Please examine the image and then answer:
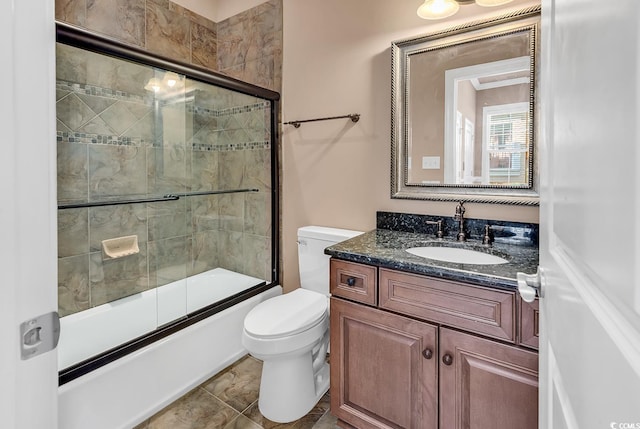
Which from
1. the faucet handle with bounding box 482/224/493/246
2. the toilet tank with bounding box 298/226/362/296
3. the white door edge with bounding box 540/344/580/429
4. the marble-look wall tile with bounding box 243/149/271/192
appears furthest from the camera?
the marble-look wall tile with bounding box 243/149/271/192

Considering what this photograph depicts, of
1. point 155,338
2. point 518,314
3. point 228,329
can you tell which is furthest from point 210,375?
point 518,314

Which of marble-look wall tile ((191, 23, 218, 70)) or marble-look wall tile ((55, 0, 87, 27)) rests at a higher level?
marble-look wall tile ((191, 23, 218, 70))

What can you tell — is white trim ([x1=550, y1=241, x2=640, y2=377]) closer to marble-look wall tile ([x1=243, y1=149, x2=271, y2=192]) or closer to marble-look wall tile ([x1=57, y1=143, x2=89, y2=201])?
marble-look wall tile ([x1=243, y1=149, x2=271, y2=192])

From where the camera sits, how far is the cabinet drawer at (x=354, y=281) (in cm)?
135

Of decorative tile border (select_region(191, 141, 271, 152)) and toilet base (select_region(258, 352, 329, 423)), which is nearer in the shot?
toilet base (select_region(258, 352, 329, 423))

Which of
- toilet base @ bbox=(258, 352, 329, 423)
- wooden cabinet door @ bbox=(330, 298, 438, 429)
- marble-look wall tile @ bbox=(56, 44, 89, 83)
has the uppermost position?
marble-look wall tile @ bbox=(56, 44, 89, 83)

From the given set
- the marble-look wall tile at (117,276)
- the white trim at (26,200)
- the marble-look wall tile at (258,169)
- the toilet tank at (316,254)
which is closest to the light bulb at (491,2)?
the toilet tank at (316,254)

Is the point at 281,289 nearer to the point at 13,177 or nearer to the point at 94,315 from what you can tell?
the point at 94,315

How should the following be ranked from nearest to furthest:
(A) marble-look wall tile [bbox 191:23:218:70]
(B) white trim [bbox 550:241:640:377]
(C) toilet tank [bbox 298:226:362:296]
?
(B) white trim [bbox 550:241:640:377]
(C) toilet tank [bbox 298:226:362:296]
(A) marble-look wall tile [bbox 191:23:218:70]

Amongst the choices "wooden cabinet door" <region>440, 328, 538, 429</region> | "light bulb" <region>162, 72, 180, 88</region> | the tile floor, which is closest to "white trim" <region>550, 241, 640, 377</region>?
"wooden cabinet door" <region>440, 328, 538, 429</region>

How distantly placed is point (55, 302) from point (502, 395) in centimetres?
130

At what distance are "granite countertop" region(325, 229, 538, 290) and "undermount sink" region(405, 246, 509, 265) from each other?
0.02 m

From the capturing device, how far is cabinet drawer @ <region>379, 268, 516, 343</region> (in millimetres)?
1081

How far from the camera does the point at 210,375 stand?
6.32ft
